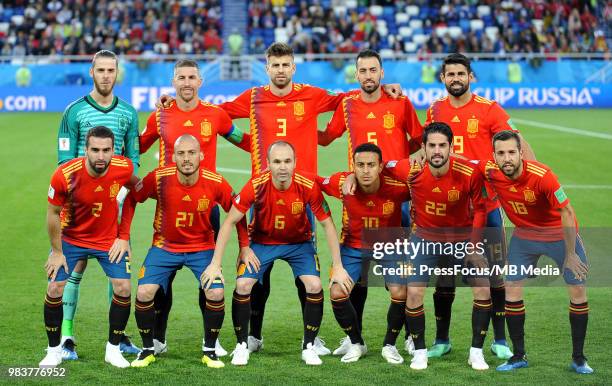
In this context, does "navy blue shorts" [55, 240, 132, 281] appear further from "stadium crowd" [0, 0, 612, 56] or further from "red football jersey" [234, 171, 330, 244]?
"stadium crowd" [0, 0, 612, 56]

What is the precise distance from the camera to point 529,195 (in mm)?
7980

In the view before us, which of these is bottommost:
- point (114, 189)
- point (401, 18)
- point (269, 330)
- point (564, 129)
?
point (269, 330)

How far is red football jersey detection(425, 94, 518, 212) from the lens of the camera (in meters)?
9.00

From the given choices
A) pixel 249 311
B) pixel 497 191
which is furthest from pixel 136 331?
pixel 497 191

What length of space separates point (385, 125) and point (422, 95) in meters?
20.5

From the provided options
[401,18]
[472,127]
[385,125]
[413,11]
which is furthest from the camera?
[413,11]

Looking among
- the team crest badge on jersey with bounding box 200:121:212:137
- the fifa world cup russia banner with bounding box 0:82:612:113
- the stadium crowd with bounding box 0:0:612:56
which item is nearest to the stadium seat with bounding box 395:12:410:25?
the stadium crowd with bounding box 0:0:612:56

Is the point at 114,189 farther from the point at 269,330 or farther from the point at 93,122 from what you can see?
the point at 269,330

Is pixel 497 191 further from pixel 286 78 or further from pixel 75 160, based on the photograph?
pixel 75 160

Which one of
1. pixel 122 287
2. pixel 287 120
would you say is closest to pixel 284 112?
pixel 287 120

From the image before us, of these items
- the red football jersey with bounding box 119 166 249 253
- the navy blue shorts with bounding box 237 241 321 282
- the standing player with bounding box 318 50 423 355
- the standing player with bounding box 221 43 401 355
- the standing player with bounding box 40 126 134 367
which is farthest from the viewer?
the standing player with bounding box 221 43 401 355

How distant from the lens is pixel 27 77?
3030 cm

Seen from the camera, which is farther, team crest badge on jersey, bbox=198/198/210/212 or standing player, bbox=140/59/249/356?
standing player, bbox=140/59/249/356

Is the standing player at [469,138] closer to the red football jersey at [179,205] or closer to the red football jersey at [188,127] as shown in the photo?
the red football jersey at [179,205]
